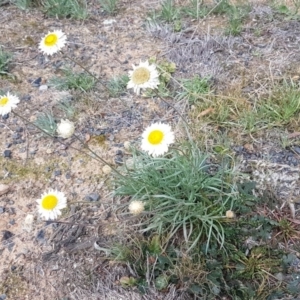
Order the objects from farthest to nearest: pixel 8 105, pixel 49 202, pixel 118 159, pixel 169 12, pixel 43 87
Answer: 1. pixel 169 12
2. pixel 43 87
3. pixel 118 159
4. pixel 8 105
5. pixel 49 202

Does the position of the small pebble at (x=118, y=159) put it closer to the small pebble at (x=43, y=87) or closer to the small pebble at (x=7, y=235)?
the small pebble at (x=7, y=235)

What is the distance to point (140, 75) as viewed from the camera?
224 centimetres

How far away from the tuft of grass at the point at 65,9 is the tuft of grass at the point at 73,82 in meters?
0.65

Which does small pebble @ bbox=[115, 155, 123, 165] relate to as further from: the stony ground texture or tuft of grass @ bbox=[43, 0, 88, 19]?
tuft of grass @ bbox=[43, 0, 88, 19]

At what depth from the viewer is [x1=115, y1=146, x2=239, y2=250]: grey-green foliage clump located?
7.79ft

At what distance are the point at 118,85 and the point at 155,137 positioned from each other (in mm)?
1152

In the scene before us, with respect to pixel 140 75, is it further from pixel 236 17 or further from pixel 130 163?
pixel 236 17

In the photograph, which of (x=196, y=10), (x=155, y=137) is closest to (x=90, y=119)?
(x=155, y=137)

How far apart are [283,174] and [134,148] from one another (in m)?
0.77

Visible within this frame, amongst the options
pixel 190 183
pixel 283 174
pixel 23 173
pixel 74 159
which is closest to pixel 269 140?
pixel 283 174

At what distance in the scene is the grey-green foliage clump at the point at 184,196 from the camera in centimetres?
238

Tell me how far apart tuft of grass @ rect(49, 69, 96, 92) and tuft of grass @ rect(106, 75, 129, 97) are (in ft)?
0.43

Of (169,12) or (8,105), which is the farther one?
(169,12)

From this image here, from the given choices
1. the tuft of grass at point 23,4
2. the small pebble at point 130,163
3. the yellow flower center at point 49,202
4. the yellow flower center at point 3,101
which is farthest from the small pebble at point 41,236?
the tuft of grass at point 23,4
